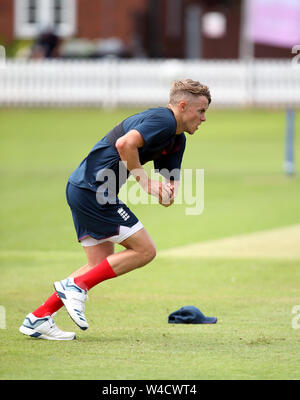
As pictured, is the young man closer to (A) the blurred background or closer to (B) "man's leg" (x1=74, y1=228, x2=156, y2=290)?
(B) "man's leg" (x1=74, y1=228, x2=156, y2=290)

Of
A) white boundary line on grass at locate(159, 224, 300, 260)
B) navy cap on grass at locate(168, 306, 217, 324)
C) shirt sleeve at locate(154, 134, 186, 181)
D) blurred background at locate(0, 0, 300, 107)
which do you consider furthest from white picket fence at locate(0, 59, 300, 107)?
shirt sleeve at locate(154, 134, 186, 181)

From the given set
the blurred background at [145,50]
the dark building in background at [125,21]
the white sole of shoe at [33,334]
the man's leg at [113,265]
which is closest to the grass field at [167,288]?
the white sole of shoe at [33,334]

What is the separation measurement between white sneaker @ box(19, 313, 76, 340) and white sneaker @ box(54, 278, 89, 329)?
0.21 m

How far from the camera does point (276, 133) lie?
24.0m

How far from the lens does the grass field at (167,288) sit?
18.7ft

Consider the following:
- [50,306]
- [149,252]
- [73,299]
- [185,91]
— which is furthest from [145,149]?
[50,306]

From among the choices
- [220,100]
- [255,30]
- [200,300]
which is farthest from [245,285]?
[220,100]

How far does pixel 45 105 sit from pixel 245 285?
22.8m

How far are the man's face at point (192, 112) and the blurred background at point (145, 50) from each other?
1754 centimetres

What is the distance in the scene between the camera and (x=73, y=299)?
244 inches

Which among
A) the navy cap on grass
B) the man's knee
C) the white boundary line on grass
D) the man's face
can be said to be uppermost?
Answer: the man's face

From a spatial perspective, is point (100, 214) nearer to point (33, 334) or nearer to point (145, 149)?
point (145, 149)

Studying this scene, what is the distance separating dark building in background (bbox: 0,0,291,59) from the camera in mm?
44156
